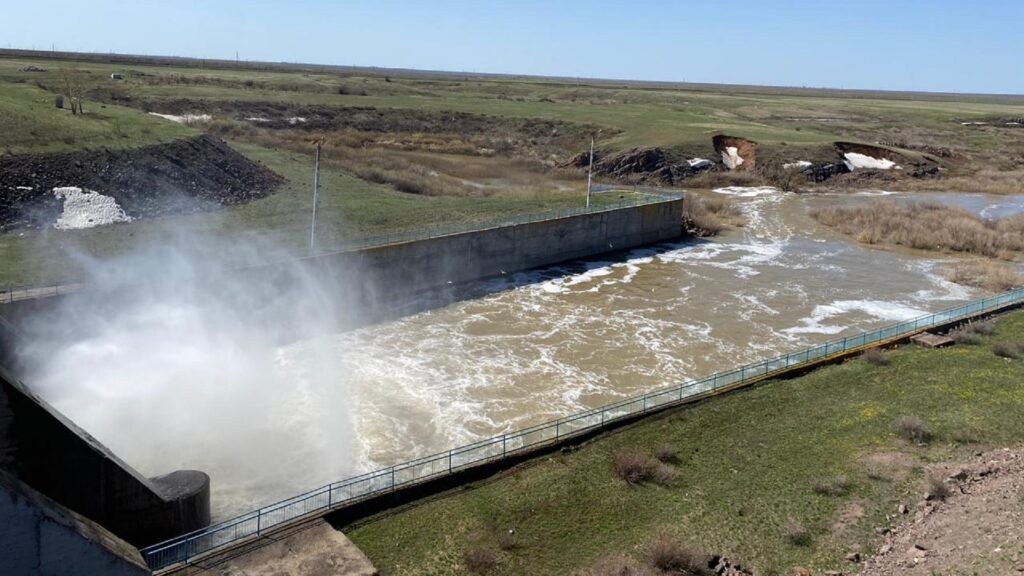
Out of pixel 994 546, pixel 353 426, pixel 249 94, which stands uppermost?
pixel 249 94

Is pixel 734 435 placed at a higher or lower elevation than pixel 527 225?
lower

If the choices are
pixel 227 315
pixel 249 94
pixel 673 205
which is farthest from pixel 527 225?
pixel 249 94

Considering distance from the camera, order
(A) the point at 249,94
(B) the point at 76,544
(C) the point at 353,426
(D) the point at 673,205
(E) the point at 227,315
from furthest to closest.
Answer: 1. (A) the point at 249,94
2. (D) the point at 673,205
3. (E) the point at 227,315
4. (C) the point at 353,426
5. (B) the point at 76,544

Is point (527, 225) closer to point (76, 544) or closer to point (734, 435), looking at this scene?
point (734, 435)

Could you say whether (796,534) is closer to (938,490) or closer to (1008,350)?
(938,490)

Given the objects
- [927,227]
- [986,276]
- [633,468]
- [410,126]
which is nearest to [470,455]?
[633,468]

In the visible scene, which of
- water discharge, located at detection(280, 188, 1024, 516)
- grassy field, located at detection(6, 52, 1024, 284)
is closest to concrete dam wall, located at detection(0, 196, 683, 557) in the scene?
water discharge, located at detection(280, 188, 1024, 516)

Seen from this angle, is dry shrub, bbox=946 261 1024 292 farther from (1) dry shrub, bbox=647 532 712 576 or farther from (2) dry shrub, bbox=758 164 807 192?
(1) dry shrub, bbox=647 532 712 576
